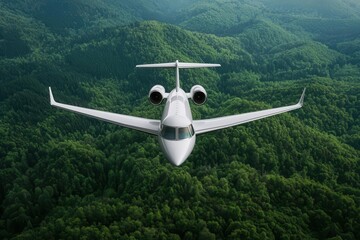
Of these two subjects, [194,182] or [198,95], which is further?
[194,182]

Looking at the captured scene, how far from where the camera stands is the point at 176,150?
1297 inches

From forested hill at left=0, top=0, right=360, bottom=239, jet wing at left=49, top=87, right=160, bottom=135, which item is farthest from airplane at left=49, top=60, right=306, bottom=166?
forested hill at left=0, top=0, right=360, bottom=239

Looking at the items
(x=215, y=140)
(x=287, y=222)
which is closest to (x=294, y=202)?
(x=287, y=222)

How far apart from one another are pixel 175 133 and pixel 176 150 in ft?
5.69

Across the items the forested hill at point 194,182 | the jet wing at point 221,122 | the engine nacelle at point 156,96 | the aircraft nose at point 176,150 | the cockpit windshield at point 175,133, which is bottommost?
the aircraft nose at point 176,150

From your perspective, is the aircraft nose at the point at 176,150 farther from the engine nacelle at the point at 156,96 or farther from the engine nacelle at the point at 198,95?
the engine nacelle at the point at 198,95

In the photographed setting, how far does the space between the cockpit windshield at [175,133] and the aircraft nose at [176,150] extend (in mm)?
404

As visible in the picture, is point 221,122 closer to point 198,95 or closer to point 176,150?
point 198,95

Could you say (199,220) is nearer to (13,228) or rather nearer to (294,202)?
(294,202)

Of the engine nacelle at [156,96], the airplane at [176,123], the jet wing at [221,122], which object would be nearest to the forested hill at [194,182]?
the jet wing at [221,122]

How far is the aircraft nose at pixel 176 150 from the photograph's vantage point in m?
32.3

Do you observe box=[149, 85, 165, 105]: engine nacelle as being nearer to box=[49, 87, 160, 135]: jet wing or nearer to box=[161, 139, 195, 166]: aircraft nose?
box=[49, 87, 160, 135]: jet wing

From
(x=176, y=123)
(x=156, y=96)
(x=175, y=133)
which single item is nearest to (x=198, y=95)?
(x=156, y=96)

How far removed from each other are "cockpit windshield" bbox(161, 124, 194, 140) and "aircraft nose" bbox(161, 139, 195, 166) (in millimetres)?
404
